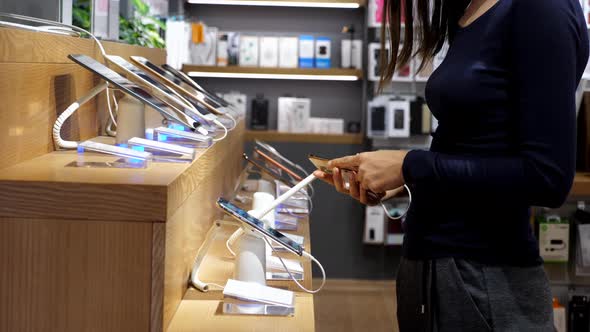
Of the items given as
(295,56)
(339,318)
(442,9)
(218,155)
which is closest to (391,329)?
(339,318)

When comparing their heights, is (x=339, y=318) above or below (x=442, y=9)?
below

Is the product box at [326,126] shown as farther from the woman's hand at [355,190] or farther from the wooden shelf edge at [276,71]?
the woman's hand at [355,190]

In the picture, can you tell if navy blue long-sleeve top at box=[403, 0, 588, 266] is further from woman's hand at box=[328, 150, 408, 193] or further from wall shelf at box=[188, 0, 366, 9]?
wall shelf at box=[188, 0, 366, 9]

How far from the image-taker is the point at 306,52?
5.94 metres

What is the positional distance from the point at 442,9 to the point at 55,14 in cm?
186

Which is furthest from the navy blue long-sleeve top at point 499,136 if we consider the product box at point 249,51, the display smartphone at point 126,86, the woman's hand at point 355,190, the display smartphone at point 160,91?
the product box at point 249,51

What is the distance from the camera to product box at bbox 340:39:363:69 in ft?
19.4

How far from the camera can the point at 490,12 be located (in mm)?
1438

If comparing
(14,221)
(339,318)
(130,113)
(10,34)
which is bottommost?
(339,318)

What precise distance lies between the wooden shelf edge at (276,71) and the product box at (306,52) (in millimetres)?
83

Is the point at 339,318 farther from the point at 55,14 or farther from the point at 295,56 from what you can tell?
the point at 55,14

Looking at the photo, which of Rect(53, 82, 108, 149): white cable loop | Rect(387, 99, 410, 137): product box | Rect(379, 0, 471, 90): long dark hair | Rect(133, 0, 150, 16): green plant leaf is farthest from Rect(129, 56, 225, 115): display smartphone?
Rect(387, 99, 410, 137): product box

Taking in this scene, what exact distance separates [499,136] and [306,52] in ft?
15.0

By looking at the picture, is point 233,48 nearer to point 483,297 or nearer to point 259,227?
point 259,227
